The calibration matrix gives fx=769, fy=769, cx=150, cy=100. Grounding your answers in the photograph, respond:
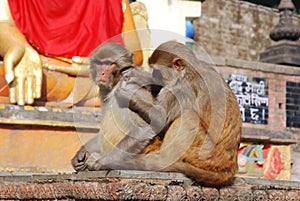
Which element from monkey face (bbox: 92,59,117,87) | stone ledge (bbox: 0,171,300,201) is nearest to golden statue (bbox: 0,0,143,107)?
stone ledge (bbox: 0,171,300,201)

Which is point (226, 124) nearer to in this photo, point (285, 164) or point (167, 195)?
point (167, 195)

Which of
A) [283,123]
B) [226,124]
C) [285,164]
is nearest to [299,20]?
[283,123]

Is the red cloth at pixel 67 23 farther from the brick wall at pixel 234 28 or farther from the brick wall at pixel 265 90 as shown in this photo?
the brick wall at pixel 234 28

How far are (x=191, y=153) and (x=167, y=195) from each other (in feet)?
1.19

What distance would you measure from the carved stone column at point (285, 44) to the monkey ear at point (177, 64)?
934cm

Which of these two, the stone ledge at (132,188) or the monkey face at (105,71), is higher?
the monkey face at (105,71)

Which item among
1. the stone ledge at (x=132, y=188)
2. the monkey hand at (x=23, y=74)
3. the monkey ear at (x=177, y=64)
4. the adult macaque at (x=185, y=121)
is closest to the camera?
the stone ledge at (x=132, y=188)

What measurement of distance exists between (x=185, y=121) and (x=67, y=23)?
4557 mm

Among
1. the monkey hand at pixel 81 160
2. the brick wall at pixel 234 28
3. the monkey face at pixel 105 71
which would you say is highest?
the monkey face at pixel 105 71

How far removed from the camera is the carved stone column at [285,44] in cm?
1293

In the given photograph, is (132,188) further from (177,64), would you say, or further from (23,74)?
(23,74)

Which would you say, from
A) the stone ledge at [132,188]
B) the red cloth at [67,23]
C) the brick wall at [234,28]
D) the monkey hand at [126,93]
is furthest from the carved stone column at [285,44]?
the monkey hand at [126,93]

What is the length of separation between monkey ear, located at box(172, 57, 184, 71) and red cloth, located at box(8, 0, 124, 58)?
4055 mm

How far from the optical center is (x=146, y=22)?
29.7 feet
